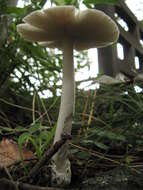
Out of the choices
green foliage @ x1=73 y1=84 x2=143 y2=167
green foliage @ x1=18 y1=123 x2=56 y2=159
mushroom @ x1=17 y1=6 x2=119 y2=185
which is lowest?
green foliage @ x1=73 y1=84 x2=143 y2=167

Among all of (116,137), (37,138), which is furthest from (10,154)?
(116,137)

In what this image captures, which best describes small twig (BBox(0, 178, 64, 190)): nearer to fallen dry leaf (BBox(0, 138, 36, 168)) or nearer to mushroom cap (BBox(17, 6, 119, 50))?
fallen dry leaf (BBox(0, 138, 36, 168))

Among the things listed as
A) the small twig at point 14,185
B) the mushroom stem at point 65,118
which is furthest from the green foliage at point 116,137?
the small twig at point 14,185

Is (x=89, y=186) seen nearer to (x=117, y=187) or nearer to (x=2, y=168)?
(x=117, y=187)

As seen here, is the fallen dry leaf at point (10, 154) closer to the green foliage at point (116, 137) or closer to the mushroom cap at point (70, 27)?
the green foliage at point (116, 137)

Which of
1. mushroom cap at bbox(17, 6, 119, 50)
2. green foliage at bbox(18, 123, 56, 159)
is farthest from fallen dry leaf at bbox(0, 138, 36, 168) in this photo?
mushroom cap at bbox(17, 6, 119, 50)

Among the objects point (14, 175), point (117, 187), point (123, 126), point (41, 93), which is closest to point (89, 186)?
point (117, 187)

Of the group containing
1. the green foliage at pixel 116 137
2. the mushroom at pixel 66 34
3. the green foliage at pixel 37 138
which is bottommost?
the green foliage at pixel 116 137
